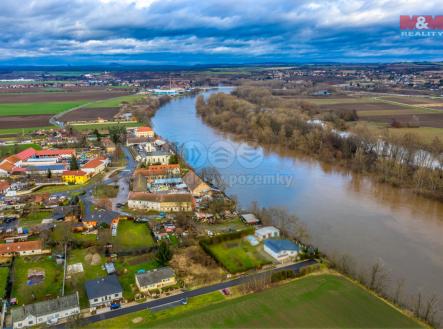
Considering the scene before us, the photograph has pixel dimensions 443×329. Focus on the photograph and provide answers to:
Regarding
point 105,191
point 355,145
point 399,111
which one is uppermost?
point 399,111

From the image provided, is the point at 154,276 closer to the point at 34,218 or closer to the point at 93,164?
the point at 34,218

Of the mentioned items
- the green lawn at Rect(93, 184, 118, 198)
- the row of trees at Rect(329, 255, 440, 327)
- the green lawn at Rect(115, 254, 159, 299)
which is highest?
the green lawn at Rect(93, 184, 118, 198)

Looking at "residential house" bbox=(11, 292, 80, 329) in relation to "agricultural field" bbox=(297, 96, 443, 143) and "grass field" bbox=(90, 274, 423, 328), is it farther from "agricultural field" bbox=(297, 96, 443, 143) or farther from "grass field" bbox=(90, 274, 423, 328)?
"agricultural field" bbox=(297, 96, 443, 143)

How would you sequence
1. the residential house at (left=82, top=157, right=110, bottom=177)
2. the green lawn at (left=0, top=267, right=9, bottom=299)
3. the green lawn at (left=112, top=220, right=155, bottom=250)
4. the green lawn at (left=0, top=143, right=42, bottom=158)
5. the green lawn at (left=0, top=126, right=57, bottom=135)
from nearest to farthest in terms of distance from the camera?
the green lawn at (left=0, top=267, right=9, bottom=299), the green lawn at (left=112, top=220, right=155, bottom=250), the residential house at (left=82, top=157, right=110, bottom=177), the green lawn at (left=0, top=143, right=42, bottom=158), the green lawn at (left=0, top=126, right=57, bottom=135)

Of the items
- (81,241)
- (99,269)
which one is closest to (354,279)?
(99,269)

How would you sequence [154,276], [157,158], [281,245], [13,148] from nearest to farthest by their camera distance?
[154,276], [281,245], [157,158], [13,148]

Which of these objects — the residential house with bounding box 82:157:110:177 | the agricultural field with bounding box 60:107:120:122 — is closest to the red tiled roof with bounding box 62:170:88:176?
the residential house with bounding box 82:157:110:177

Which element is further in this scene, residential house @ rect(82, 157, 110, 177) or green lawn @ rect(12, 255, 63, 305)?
residential house @ rect(82, 157, 110, 177)

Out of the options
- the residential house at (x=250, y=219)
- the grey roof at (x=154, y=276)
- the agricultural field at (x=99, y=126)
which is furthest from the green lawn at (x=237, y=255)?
the agricultural field at (x=99, y=126)

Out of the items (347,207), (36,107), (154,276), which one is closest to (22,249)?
(154,276)
